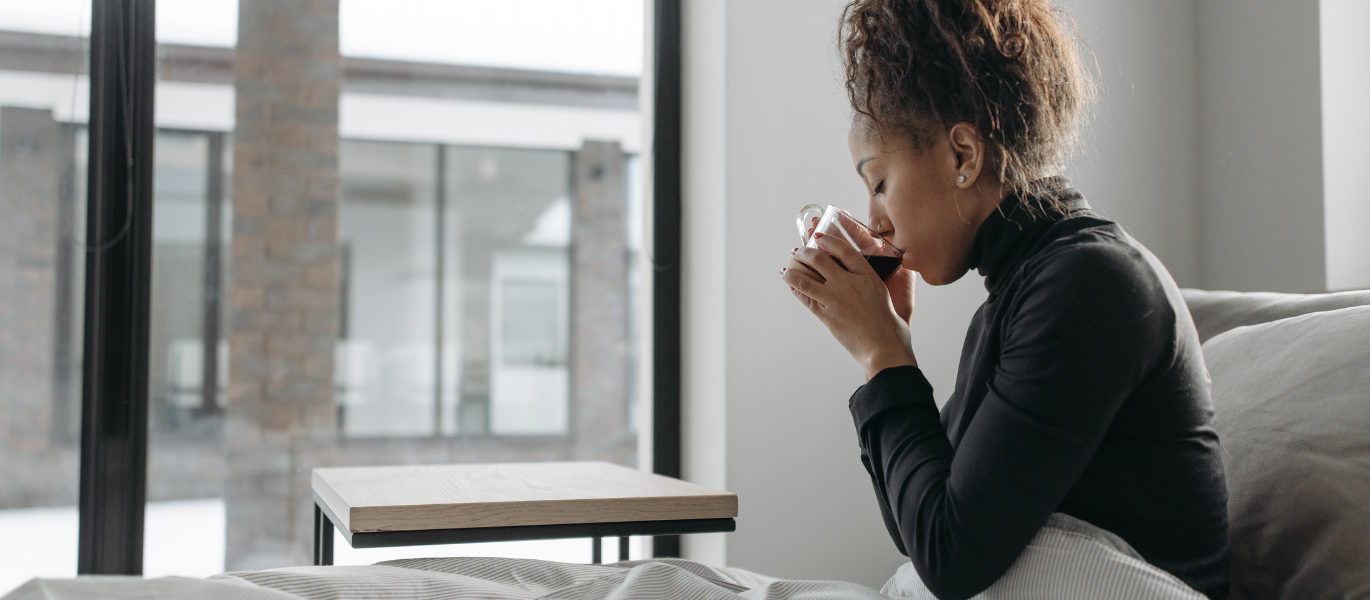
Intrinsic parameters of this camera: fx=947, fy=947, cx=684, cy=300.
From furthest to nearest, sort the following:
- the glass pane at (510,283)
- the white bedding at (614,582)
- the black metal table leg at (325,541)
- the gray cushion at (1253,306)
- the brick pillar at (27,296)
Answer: the glass pane at (510,283)
the brick pillar at (27,296)
the black metal table leg at (325,541)
the gray cushion at (1253,306)
the white bedding at (614,582)

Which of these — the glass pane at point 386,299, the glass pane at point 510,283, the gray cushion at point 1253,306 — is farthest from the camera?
the glass pane at point 510,283

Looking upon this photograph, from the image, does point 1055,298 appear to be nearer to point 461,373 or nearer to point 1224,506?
point 1224,506

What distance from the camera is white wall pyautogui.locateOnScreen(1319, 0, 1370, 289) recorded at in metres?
1.73

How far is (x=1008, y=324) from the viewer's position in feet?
2.67

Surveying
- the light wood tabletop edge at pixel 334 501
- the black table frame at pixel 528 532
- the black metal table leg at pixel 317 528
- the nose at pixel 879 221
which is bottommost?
the black metal table leg at pixel 317 528

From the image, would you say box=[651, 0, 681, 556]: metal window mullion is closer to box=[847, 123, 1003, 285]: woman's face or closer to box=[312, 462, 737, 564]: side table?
box=[312, 462, 737, 564]: side table

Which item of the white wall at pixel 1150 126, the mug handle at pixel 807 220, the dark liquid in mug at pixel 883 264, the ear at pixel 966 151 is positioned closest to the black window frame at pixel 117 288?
A: the mug handle at pixel 807 220

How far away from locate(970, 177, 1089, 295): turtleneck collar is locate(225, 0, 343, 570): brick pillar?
56.6 inches

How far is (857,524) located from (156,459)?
1.32 meters

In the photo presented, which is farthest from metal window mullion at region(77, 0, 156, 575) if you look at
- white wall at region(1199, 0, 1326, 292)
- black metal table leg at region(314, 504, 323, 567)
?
white wall at region(1199, 0, 1326, 292)

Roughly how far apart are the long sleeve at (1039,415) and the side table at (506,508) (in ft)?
1.25

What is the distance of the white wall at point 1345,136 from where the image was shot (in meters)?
1.73

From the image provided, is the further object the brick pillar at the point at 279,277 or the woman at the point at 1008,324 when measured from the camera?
the brick pillar at the point at 279,277

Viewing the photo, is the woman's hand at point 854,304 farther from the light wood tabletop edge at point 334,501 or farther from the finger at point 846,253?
the light wood tabletop edge at point 334,501
